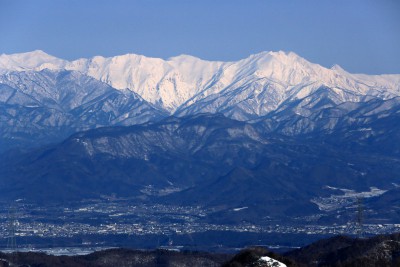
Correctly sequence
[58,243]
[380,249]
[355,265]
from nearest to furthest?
[355,265], [380,249], [58,243]

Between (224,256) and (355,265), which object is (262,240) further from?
(355,265)

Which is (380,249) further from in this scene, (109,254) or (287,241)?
(287,241)

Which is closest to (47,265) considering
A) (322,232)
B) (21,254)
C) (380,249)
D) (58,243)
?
(21,254)

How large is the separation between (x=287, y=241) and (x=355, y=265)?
311ft

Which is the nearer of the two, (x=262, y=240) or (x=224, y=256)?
(x=224, y=256)

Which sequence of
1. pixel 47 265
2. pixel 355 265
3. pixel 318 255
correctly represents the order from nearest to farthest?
pixel 355 265 < pixel 318 255 < pixel 47 265

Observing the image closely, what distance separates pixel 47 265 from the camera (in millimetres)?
121125

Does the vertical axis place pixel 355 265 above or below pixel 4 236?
below

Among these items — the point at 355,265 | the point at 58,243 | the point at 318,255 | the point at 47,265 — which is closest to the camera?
the point at 355,265

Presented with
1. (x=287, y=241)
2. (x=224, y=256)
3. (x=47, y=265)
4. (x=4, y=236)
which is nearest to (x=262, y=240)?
(x=287, y=241)

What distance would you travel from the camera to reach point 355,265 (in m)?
95.1

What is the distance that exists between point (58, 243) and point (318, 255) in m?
82.7

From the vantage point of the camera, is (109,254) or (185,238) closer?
(109,254)

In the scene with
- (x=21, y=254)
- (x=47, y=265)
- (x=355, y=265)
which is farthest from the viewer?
(x=21, y=254)
